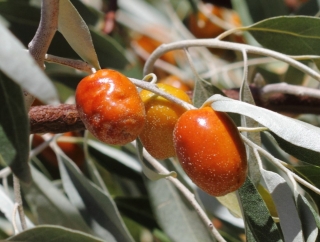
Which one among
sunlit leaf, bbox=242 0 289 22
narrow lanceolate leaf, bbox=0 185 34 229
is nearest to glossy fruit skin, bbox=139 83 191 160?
narrow lanceolate leaf, bbox=0 185 34 229

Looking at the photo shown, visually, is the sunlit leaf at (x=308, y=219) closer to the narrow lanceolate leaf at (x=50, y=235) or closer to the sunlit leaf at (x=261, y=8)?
the narrow lanceolate leaf at (x=50, y=235)

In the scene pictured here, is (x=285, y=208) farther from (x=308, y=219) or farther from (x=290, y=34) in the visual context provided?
(x=290, y=34)

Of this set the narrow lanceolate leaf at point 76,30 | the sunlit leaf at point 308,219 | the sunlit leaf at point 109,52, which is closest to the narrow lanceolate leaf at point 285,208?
the sunlit leaf at point 308,219

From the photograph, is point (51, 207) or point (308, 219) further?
point (51, 207)

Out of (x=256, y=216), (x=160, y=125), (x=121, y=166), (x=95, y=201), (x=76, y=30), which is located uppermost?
(x=76, y=30)

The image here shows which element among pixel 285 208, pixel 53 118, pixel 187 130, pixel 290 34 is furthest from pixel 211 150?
pixel 290 34

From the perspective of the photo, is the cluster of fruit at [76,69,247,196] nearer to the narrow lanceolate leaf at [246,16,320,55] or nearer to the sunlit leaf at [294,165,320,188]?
the sunlit leaf at [294,165,320,188]

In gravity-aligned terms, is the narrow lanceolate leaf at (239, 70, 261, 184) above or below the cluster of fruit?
below
